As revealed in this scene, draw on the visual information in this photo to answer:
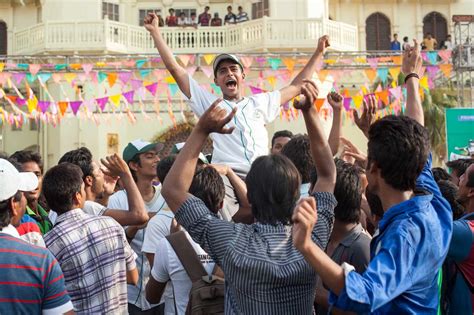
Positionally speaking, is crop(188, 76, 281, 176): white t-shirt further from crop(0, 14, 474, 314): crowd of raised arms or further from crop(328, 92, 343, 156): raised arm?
crop(328, 92, 343, 156): raised arm

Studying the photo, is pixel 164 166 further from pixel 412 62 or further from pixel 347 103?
pixel 347 103

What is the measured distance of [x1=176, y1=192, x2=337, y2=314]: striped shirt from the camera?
3.24m

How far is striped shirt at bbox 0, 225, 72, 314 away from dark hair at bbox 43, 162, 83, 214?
885 millimetres

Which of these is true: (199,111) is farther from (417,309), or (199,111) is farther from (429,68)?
(429,68)

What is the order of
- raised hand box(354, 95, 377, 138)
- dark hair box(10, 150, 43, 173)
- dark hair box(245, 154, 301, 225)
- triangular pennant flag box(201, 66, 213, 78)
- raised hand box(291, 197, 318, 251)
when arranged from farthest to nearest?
triangular pennant flag box(201, 66, 213, 78) < dark hair box(10, 150, 43, 173) < raised hand box(354, 95, 377, 138) < dark hair box(245, 154, 301, 225) < raised hand box(291, 197, 318, 251)

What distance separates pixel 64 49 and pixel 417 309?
81.4ft

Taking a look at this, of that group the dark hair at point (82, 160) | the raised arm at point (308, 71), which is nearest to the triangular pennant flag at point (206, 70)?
the dark hair at point (82, 160)

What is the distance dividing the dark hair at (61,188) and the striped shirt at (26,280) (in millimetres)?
885

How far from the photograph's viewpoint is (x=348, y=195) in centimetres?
413

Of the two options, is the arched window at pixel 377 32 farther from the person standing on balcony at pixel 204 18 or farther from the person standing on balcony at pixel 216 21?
the person standing on balcony at pixel 204 18

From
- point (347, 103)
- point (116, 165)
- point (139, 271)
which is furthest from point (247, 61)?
point (116, 165)

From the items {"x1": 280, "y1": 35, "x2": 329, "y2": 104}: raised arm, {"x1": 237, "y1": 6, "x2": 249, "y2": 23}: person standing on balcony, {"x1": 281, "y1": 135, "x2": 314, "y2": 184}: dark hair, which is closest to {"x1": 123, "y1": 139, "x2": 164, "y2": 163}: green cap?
{"x1": 280, "y1": 35, "x2": 329, "y2": 104}: raised arm

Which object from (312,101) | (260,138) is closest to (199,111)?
(260,138)

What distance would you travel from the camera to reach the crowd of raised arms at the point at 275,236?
2982 mm
